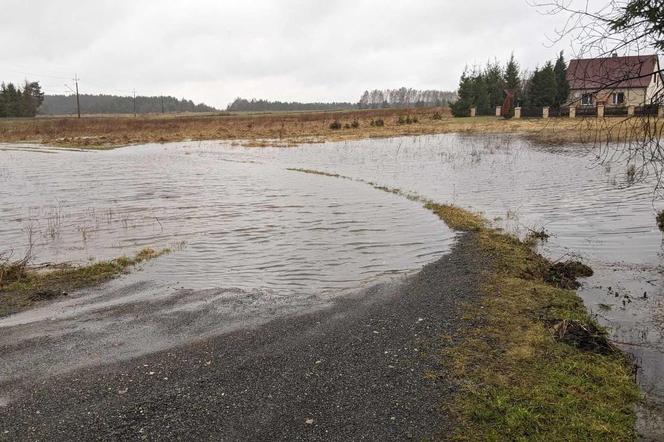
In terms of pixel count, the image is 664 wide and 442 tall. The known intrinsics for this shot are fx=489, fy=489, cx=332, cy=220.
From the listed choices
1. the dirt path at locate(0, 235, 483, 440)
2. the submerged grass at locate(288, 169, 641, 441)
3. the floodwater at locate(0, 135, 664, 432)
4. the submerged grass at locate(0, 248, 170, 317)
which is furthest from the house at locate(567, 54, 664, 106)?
the submerged grass at locate(0, 248, 170, 317)

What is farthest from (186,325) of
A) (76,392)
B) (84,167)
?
(84,167)

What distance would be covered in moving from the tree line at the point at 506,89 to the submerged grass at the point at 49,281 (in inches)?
2207

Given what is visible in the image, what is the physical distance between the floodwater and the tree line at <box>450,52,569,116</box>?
32018 mm

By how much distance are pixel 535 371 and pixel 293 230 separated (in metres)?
8.62

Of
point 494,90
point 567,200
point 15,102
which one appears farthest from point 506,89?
point 15,102

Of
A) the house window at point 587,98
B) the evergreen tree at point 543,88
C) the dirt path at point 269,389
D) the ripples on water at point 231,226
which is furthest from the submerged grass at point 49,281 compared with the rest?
the evergreen tree at point 543,88

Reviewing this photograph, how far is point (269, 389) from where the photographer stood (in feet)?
17.7

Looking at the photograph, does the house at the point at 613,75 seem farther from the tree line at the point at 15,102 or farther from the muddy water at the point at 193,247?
the tree line at the point at 15,102

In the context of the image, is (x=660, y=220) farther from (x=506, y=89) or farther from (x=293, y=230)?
(x=506, y=89)

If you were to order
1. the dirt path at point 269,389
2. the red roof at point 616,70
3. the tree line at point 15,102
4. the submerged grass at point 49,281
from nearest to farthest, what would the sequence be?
the dirt path at point 269,389 < the red roof at point 616,70 < the submerged grass at point 49,281 < the tree line at point 15,102

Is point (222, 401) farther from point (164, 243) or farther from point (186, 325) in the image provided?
point (164, 243)

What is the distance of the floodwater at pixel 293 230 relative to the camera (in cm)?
764

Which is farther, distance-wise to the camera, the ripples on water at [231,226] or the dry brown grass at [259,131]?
the dry brown grass at [259,131]

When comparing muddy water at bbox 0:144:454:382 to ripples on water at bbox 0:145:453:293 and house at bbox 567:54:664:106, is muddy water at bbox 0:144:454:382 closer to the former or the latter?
ripples on water at bbox 0:145:453:293
